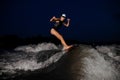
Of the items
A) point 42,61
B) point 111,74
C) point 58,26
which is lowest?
point 111,74

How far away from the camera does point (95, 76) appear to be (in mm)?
7504

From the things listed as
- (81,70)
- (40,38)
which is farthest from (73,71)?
(40,38)

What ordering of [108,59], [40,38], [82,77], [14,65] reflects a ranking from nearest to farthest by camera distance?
[82,77] → [108,59] → [14,65] → [40,38]

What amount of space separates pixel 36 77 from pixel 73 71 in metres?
1.36

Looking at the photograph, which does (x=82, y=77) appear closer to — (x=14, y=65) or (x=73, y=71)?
(x=73, y=71)

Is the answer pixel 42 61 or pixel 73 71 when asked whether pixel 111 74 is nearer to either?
pixel 73 71

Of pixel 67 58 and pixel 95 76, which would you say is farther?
pixel 67 58

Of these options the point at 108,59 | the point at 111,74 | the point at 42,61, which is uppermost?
the point at 42,61

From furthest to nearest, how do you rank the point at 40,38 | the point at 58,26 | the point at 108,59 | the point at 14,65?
the point at 40,38
the point at 58,26
the point at 14,65
the point at 108,59

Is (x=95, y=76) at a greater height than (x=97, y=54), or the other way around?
(x=97, y=54)

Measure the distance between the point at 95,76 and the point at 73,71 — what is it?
807 mm

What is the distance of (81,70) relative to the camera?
7770 mm

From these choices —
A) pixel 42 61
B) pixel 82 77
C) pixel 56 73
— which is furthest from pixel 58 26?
pixel 82 77

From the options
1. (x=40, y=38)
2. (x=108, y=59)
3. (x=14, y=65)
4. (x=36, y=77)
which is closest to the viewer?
(x=36, y=77)
